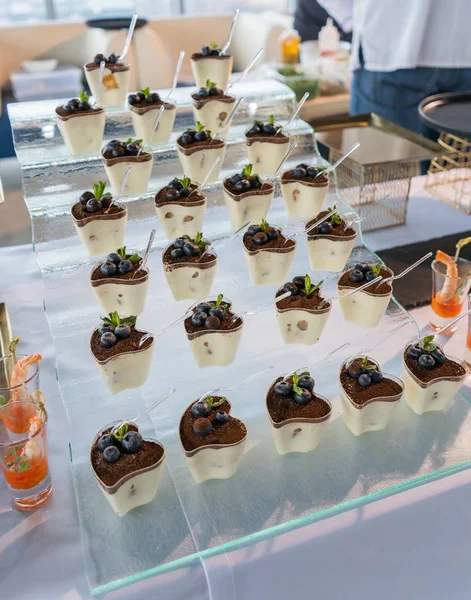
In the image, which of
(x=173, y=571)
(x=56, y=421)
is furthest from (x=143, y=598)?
(x=56, y=421)

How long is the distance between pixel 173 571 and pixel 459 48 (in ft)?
9.48

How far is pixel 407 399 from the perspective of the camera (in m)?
1.26

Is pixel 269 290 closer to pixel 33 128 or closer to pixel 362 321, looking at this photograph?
pixel 362 321

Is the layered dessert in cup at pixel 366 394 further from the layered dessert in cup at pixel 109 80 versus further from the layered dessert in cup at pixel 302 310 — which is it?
the layered dessert in cup at pixel 109 80

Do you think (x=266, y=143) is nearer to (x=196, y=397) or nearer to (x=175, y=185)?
(x=175, y=185)

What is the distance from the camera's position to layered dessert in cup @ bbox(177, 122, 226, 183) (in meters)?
1.66

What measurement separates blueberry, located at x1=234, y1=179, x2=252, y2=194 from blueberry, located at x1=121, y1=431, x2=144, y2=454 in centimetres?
78

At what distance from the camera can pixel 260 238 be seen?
1475 millimetres

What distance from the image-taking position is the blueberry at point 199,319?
126cm

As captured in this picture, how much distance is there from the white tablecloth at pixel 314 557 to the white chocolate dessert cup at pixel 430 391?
5.8 inches

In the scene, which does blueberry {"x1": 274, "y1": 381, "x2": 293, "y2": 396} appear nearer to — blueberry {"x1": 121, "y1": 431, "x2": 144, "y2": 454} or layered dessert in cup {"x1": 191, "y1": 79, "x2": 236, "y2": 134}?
blueberry {"x1": 121, "y1": 431, "x2": 144, "y2": 454}

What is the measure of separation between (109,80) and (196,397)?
41.3 inches

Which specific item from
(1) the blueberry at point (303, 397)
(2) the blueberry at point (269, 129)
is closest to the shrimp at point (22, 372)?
(1) the blueberry at point (303, 397)

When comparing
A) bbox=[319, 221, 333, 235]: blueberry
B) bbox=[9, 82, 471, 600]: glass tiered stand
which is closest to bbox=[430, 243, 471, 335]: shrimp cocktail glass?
bbox=[9, 82, 471, 600]: glass tiered stand
